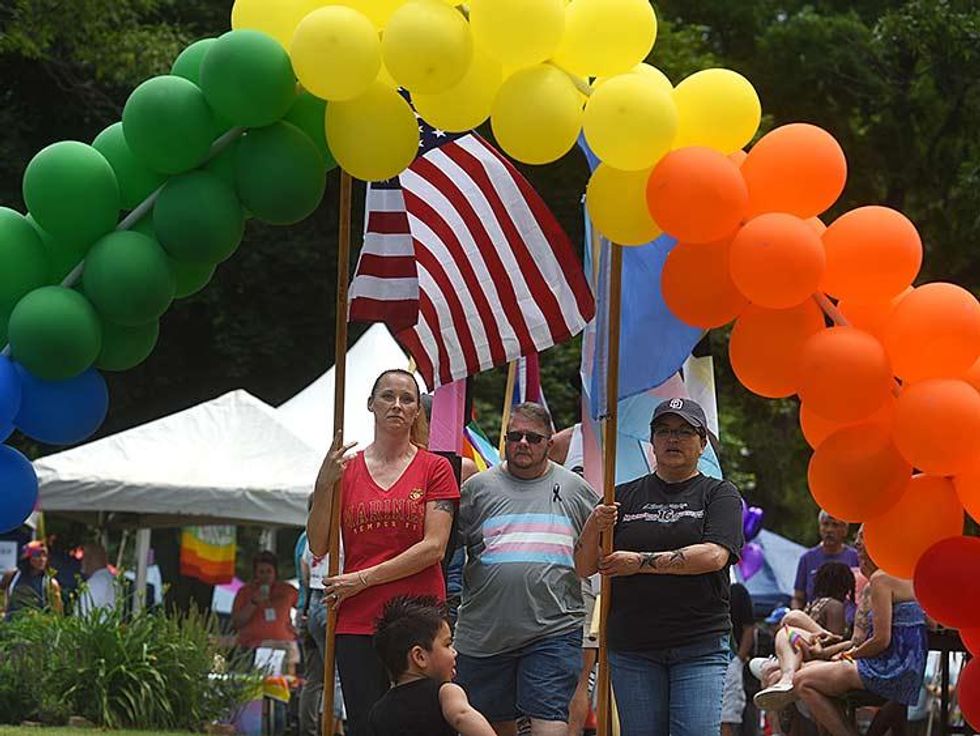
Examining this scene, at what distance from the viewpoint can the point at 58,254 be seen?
7535 millimetres

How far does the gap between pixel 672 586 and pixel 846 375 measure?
1.83 meters

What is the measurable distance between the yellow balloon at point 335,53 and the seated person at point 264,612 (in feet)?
34.3

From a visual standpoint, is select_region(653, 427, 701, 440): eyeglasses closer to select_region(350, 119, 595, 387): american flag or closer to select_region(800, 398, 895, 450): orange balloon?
select_region(800, 398, 895, 450): orange balloon

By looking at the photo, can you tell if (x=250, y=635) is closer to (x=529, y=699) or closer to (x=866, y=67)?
(x=529, y=699)

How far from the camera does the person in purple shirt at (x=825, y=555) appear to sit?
12.4 meters

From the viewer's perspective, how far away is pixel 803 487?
31.8 meters

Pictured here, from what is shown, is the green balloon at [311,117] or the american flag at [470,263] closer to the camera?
the green balloon at [311,117]

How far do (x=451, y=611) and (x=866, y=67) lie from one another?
16.5 metres

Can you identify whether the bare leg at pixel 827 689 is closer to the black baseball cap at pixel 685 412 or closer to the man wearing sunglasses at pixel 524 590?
the man wearing sunglasses at pixel 524 590

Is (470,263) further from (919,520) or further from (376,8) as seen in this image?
(919,520)

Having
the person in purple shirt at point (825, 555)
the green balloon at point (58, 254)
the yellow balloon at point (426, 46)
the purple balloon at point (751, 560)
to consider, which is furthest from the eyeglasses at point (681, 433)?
the purple balloon at point (751, 560)

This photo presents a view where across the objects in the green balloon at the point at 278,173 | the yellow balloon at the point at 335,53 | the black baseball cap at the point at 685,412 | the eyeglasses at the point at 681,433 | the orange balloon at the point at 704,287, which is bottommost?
the eyeglasses at the point at 681,433

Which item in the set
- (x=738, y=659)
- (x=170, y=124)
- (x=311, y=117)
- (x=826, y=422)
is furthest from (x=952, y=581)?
(x=738, y=659)

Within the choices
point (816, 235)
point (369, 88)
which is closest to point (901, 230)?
point (816, 235)
